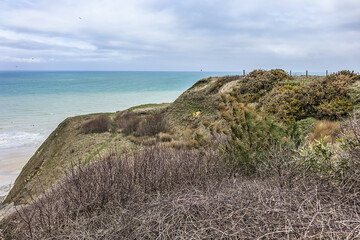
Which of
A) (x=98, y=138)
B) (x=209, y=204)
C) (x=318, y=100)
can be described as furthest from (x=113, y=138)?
(x=209, y=204)

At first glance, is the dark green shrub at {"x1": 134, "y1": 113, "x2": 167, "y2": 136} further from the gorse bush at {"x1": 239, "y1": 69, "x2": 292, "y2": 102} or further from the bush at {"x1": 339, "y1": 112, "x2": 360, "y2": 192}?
the bush at {"x1": 339, "y1": 112, "x2": 360, "y2": 192}

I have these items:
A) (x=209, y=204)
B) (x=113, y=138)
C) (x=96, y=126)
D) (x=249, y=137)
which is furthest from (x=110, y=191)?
(x=96, y=126)

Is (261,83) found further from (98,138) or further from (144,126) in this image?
(98,138)

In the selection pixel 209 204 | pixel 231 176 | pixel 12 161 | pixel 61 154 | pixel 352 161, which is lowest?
pixel 12 161

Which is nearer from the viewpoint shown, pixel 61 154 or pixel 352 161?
pixel 352 161

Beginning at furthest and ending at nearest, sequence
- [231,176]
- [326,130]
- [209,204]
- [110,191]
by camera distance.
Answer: [326,130] < [231,176] < [110,191] < [209,204]

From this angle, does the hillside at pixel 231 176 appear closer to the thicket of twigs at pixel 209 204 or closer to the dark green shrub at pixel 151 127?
the thicket of twigs at pixel 209 204

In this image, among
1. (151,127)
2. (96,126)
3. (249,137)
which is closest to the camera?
(249,137)

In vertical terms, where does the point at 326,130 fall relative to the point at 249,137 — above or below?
below

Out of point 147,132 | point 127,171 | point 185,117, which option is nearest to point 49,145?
point 147,132

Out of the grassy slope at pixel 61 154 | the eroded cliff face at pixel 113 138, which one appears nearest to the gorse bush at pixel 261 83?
the eroded cliff face at pixel 113 138

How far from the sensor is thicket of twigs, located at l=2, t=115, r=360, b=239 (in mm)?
2863

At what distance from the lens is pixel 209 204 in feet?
11.8

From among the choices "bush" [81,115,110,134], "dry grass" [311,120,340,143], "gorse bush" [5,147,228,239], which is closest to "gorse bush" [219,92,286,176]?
"gorse bush" [5,147,228,239]
